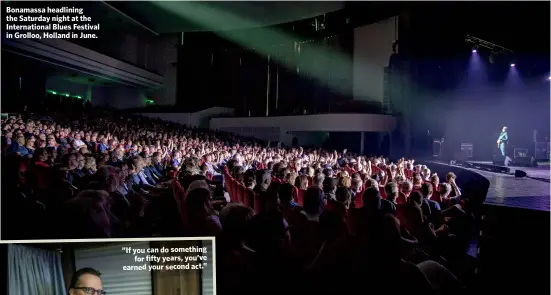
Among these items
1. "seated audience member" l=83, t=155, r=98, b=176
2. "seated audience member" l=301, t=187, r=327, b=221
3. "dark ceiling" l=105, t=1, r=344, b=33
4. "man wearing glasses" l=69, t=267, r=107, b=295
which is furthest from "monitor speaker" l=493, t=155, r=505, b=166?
"man wearing glasses" l=69, t=267, r=107, b=295

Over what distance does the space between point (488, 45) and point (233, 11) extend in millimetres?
6337

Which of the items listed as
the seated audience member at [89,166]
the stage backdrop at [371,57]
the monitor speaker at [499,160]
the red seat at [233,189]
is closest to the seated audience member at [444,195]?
the red seat at [233,189]

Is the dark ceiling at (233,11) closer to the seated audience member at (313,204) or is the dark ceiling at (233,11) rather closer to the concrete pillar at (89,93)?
the concrete pillar at (89,93)

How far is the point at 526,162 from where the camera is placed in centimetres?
777

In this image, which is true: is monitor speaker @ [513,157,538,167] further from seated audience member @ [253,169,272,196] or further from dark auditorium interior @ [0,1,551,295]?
seated audience member @ [253,169,272,196]

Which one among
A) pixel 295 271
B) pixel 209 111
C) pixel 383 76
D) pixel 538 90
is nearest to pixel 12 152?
pixel 295 271

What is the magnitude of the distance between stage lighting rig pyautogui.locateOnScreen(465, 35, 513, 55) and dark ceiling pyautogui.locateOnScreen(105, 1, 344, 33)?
308 cm

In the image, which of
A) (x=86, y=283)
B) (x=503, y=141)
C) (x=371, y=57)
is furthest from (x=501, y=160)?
(x=86, y=283)

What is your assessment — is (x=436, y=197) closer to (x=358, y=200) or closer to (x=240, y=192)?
(x=358, y=200)

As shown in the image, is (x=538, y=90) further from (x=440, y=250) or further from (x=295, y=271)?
(x=295, y=271)

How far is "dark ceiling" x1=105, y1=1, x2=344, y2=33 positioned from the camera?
9565mm

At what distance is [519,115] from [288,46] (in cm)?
832

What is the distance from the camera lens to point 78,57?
37.9 ft

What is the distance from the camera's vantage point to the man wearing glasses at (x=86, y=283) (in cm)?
262
